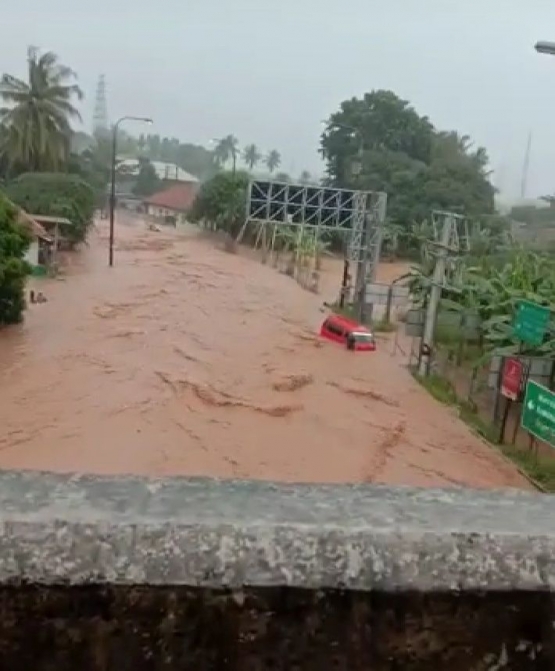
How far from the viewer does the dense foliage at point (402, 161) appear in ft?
128

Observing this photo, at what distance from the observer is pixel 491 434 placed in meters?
13.3

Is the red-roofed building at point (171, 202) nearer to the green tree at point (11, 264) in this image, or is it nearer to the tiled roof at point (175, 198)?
the tiled roof at point (175, 198)

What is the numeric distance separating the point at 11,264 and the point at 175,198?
5053 centimetres

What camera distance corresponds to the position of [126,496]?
1.09m

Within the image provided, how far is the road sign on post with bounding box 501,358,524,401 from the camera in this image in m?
12.1

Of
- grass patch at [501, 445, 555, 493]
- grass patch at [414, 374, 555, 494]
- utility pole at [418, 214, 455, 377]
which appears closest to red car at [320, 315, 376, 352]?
grass patch at [414, 374, 555, 494]

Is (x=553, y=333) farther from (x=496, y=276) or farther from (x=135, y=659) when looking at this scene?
(x=135, y=659)

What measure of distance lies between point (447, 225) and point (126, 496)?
51.0 feet


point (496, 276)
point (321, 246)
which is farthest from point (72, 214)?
point (496, 276)

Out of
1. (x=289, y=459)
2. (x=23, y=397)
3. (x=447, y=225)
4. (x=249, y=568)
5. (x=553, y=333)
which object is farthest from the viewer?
(x=447, y=225)

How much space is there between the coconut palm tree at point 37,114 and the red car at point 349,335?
22.4 m

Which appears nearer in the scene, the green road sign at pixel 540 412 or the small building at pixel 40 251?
the green road sign at pixel 540 412

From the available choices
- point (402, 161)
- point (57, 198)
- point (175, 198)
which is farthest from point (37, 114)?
point (175, 198)

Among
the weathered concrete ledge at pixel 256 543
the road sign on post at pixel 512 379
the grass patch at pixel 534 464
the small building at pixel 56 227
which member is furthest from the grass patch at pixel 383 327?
the weathered concrete ledge at pixel 256 543
